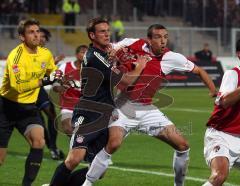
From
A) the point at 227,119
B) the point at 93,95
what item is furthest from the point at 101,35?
the point at 227,119

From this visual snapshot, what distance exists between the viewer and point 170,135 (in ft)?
33.4

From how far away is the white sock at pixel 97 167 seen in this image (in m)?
9.87

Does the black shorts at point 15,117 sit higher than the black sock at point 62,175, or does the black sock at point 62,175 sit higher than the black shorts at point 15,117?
the black shorts at point 15,117

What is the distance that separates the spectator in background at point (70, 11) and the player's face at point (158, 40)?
25604mm

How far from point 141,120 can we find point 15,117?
5.39 feet

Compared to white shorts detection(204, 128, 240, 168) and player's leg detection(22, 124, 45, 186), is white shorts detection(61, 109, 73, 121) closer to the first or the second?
player's leg detection(22, 124, 45, 186)

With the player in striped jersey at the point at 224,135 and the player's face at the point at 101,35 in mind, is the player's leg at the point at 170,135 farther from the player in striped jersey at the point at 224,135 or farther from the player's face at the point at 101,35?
the player in striped jersey at the point at 224,135

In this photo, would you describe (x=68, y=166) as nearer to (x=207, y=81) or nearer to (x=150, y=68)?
(x=150, y=68)

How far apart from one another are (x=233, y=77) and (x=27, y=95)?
132 inches

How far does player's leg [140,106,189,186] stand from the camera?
1015 centimetres

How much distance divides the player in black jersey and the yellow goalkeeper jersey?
2.74ft

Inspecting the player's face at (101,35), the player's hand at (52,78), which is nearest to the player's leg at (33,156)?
the player's hand at (52,78)

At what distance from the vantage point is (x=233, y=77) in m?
8.15

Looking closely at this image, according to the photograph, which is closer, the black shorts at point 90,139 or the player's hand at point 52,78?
the black shorts at point 90,139
